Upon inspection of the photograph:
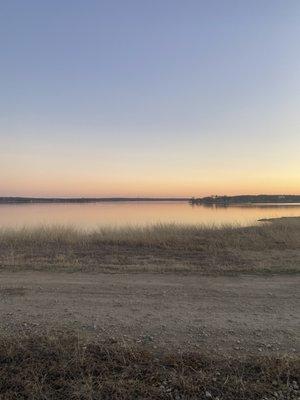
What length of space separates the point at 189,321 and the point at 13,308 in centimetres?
290

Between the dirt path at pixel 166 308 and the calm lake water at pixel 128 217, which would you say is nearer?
the dirt path at pixel 166 308

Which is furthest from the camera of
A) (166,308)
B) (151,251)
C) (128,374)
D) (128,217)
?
(128,217)

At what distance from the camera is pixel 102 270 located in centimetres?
1049

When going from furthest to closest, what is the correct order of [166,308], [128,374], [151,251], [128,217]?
[128,217], [151,251], [166,308], [128,374]

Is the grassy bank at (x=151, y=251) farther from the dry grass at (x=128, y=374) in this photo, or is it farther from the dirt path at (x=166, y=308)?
the dry grass at (x=128, y=374)

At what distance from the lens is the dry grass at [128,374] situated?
3926mm

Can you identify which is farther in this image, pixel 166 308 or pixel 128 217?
pixel 128 217

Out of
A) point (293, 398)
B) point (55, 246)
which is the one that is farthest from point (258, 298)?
point (55, 246)

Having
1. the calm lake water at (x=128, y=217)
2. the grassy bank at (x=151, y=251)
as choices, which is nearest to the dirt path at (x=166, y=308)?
the grassy bank at (x=151, y=251)

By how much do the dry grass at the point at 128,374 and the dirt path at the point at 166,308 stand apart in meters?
0.47

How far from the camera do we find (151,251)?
15.0 meters

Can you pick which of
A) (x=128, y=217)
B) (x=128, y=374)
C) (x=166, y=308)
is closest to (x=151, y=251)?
(x=166, y=308)

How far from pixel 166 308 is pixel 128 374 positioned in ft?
8.13

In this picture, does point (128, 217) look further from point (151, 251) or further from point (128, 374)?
point (128, 374)
